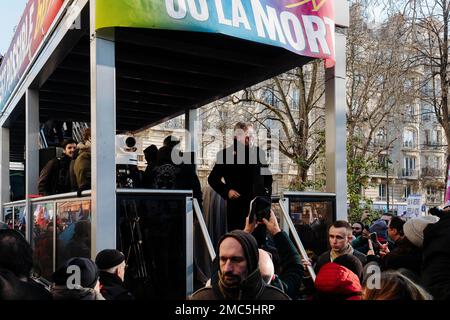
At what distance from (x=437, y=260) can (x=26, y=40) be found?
7.38 meters

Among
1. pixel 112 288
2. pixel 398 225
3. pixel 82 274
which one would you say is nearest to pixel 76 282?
pixel 82 274

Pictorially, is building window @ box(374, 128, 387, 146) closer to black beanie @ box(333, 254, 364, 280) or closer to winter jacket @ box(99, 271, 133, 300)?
black beanie @ box(333, 254, 364, 280)

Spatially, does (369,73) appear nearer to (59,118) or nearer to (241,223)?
(59,118)

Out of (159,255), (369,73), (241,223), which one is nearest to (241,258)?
(159,255)

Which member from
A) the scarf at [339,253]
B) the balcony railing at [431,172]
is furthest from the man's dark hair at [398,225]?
the balcony railing at [431,172]

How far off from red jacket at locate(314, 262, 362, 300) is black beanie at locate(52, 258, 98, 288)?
4.69ft

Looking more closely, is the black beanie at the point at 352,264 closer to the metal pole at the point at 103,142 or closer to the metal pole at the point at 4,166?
the metal pole at the point at 103,142

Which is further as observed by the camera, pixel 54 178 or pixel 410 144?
pixel 410 144

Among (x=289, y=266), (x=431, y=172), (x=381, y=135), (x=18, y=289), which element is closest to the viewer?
(x=18, y=289)

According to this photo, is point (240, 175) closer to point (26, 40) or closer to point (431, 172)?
point (26, 40)

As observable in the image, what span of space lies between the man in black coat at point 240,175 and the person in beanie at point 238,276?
9.79ft

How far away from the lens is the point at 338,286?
279cm
